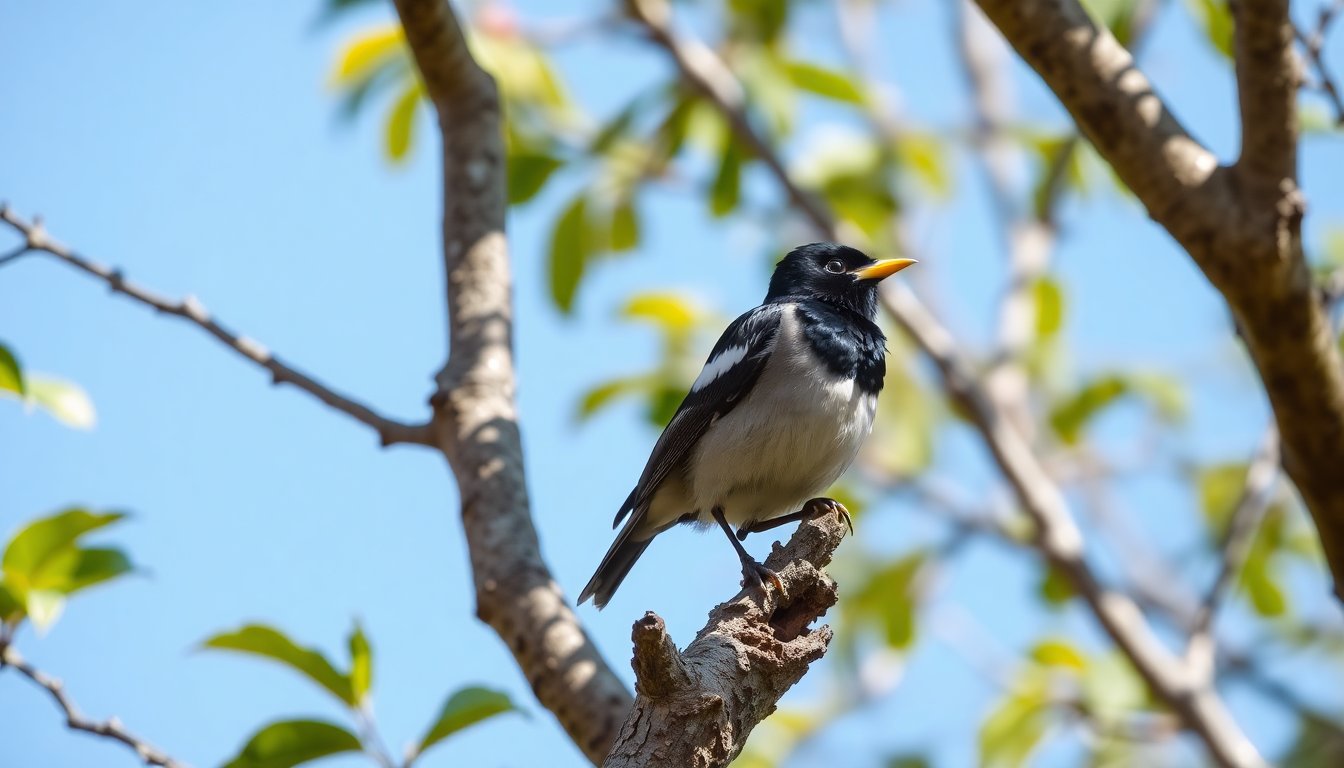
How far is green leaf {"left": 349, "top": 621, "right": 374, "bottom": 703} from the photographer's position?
4.12m

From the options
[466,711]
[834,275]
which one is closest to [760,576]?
[466,711]

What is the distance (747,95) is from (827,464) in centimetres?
229

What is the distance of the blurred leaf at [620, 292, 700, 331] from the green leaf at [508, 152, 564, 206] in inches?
52.9

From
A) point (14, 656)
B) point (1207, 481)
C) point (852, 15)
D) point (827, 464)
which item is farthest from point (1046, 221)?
point (14, 656)

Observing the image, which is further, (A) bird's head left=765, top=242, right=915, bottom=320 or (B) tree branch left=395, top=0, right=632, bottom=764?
(A) bird's head left=765, top=242, right=915, bottom=320

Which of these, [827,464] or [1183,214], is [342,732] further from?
[1183,214]

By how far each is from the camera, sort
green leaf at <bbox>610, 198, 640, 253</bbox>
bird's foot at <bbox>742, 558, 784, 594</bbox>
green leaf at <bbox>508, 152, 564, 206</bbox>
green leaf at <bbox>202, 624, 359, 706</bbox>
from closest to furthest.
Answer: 1. bird's foot at <bbox>742, 558, 784, 594</bbox>
2. green leaf at <bbox>202, 624, 359, 706</bbox>
3. green leaf at <bbox>508, 152, 564, 206</bbox>
4. green leaf at <bbox>610, 198, 640, 253</bbox>

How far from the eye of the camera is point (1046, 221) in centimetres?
824

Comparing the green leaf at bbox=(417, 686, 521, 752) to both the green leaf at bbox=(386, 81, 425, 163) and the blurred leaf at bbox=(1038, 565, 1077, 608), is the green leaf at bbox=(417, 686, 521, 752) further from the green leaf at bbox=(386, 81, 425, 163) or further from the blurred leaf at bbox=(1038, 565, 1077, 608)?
the blurred leaf at bbox=(1038, 565, 1077, 608)

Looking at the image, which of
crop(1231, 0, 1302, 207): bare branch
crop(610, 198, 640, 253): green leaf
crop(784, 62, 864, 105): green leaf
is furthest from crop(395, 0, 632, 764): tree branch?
crop(1231, 0, 1302, 207): bare branch

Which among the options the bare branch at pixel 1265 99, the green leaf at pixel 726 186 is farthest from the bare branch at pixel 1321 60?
the green leaf at pixel 726 186

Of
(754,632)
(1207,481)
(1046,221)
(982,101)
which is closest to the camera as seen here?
(754,632)

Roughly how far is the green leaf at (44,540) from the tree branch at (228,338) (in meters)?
0.71

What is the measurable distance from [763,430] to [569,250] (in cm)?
212
